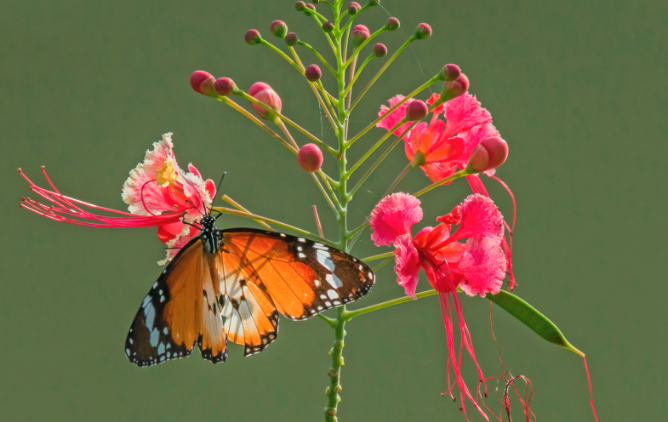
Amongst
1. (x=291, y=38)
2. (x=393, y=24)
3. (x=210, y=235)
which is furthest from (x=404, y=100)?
(x=210, y=235)

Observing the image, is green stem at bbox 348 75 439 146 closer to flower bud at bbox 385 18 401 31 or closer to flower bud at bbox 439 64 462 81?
flower bud at bbox 439 64 462 81

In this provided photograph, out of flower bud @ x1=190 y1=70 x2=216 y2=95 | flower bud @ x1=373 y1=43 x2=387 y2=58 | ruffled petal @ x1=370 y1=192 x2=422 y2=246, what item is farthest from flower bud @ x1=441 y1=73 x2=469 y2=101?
flower bud @ x1=190 y1=70 x2=216 y2=95

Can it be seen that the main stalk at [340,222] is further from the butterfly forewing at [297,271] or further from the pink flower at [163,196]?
the pink flower at [163,196]

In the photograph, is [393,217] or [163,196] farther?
[163,196]

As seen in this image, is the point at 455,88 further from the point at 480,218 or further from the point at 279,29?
the point at 279,29

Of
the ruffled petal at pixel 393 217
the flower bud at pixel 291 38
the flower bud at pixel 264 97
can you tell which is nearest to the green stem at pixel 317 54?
the flower bud at pixel 291 38

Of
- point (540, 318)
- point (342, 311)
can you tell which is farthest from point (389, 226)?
point (540, 318)

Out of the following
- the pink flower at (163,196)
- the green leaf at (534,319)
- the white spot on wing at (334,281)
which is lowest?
the green leaf at (534,319)
